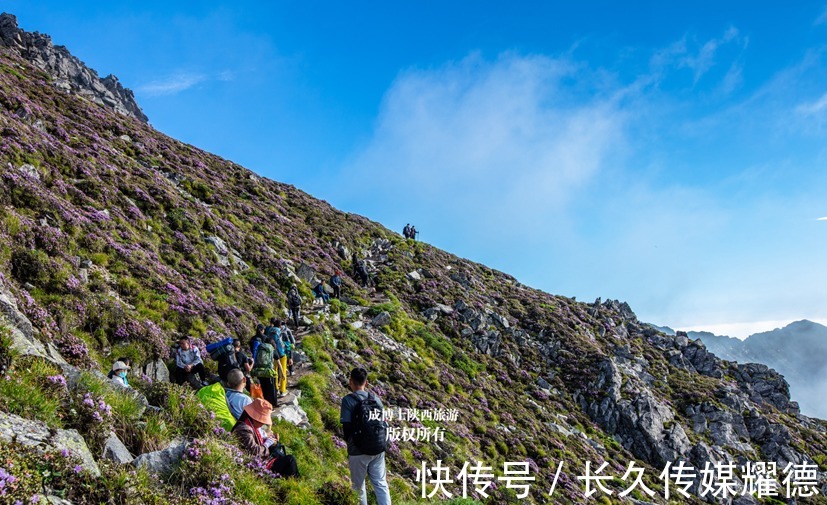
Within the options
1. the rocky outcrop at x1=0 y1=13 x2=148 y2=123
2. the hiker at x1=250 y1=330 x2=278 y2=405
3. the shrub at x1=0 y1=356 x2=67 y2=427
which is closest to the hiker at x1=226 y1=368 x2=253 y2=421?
the shrub at x1=0 y1=356 x2=67 y2=427

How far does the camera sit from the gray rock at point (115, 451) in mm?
7031

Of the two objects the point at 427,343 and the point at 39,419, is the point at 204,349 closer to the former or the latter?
the point at 39,419

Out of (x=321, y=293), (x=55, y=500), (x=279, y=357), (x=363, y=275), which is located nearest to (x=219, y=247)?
(x=321, y=293)

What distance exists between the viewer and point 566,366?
131ft

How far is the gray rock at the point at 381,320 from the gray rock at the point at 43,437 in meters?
25.1

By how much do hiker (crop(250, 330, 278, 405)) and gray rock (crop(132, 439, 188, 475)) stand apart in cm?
730

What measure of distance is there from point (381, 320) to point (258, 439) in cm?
2247

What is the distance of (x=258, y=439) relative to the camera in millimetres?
9477

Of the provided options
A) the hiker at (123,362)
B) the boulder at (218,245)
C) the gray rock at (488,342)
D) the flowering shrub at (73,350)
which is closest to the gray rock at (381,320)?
the gray rock at (488,342)

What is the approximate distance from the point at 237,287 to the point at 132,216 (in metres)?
7.05

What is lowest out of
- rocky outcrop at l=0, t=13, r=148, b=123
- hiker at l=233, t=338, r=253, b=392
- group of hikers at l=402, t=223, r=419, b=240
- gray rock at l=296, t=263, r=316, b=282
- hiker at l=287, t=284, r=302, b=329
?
hiker at l=233, t=338, r=253, b=392

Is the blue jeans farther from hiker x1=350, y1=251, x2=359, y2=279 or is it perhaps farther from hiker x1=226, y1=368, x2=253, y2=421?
hiker x1=350, y1=251, x2=359, y2=279

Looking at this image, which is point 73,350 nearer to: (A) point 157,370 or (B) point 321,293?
(A) point 157,370

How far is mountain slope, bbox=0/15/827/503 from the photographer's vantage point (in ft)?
50.7
